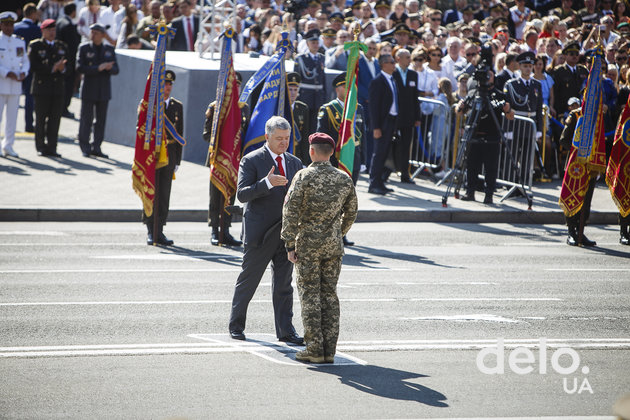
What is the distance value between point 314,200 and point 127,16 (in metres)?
16.4

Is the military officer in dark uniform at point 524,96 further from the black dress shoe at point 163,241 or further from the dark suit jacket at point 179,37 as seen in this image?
the dark suit jacket at point 179,37

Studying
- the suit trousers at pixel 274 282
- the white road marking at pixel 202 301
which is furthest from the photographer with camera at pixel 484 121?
the suit trousers at pixel 274 282

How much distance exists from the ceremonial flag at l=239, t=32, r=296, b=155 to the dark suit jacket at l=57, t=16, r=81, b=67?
10927 mm

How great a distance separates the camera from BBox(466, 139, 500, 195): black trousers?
17859mm

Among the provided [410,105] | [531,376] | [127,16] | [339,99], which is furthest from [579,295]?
[127,16]

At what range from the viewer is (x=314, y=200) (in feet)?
27.4

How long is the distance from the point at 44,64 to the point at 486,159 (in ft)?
29.1

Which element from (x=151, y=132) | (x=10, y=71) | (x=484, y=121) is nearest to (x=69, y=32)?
(x=10, y=71)

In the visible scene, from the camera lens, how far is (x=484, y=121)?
17.8 m

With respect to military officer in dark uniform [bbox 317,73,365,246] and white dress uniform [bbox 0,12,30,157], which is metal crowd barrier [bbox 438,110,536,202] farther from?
white dress uniform [bbox 0,12,30,157]

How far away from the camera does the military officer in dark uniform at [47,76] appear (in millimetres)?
19219

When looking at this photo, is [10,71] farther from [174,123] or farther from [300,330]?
[300,330]

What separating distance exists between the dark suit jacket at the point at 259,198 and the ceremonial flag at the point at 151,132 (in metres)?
5.10

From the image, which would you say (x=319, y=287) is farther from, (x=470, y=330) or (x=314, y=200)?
(x=470, y=330)
